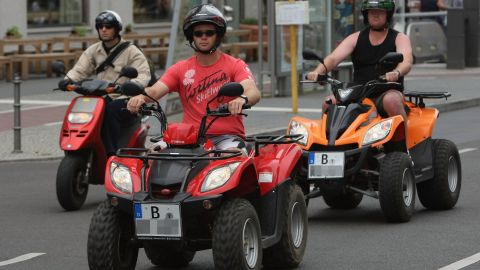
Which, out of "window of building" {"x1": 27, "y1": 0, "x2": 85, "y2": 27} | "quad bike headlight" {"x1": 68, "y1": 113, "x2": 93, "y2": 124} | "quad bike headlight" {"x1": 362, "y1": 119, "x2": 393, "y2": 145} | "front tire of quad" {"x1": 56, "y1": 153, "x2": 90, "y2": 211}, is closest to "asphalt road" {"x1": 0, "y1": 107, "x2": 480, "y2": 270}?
"front tire of quad" {"x1": 56, "y1": 153, "x2": 90, "y2": 211}

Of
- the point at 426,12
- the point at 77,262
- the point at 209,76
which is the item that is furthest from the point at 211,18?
the point at 426,12

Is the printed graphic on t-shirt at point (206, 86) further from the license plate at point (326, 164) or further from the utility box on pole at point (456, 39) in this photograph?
the utility box on pole at point (456, 39)

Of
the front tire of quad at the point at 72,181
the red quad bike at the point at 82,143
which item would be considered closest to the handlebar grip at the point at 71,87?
the red quad bike at the point at 82,143

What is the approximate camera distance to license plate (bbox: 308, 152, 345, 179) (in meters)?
10.7

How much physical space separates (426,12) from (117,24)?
76.2 feet

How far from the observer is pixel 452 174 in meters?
11.7

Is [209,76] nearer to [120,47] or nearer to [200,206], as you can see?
[200,206]

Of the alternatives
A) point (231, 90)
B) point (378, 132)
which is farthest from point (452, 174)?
point (231, 90)

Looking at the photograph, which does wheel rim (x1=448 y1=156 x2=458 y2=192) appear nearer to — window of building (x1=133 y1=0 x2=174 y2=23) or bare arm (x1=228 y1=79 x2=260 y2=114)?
bare arm (x1=228 y1=79 x2=260 y2=114)

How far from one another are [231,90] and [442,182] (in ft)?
12.3

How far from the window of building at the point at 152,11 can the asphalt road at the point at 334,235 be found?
2139cm

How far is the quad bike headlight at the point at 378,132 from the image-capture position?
424 inches

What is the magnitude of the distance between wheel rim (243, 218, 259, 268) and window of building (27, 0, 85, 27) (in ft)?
79.7

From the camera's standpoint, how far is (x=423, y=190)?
1156 cm
